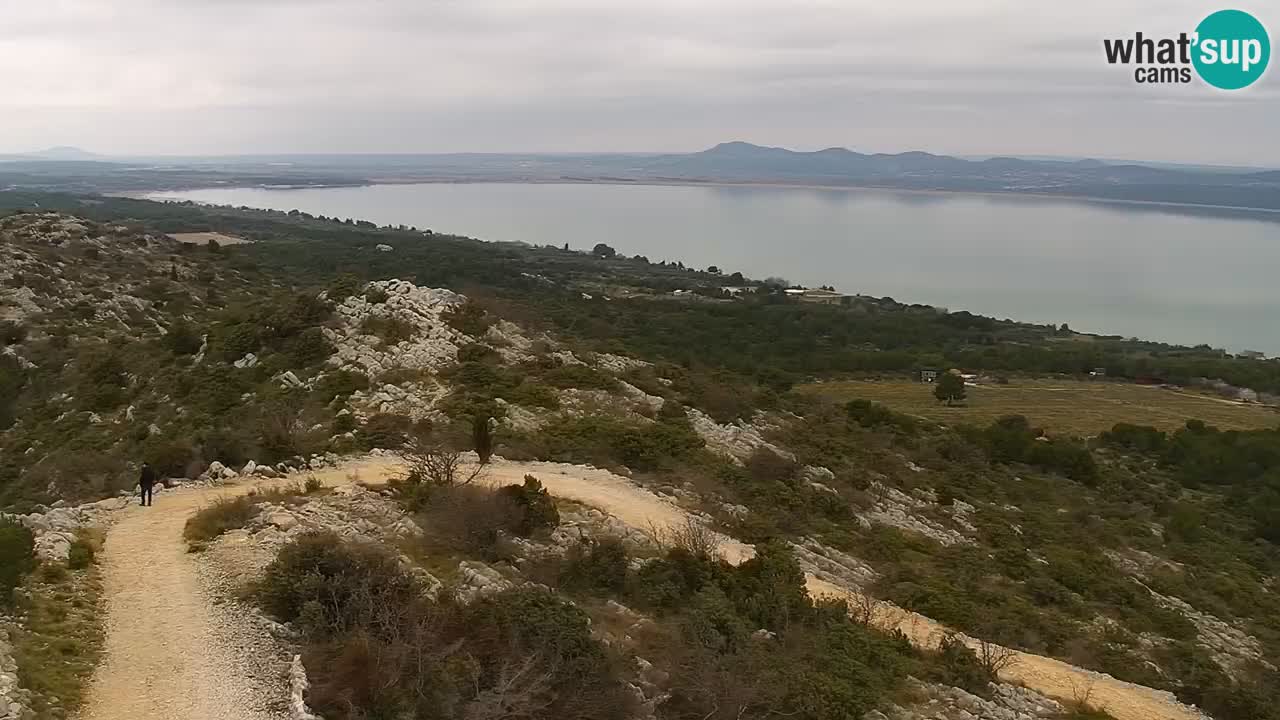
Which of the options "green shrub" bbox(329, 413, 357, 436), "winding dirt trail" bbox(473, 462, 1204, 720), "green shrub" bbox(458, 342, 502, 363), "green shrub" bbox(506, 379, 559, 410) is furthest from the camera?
"green shrub" bbox(458, 342, 502, 363)

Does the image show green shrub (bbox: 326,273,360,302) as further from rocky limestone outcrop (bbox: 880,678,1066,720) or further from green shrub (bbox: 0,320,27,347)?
rocky limestone outcrop (bbox: 880,678,1066,720)

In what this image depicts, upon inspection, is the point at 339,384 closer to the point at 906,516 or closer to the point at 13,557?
the point at 13,557

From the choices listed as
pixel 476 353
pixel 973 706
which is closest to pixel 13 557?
pixel 973 706

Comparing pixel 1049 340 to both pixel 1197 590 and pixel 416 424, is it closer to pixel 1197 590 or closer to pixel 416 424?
pixel 1197 590

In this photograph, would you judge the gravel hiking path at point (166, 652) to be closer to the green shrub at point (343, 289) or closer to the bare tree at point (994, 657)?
the bare tree at point (994, 657)

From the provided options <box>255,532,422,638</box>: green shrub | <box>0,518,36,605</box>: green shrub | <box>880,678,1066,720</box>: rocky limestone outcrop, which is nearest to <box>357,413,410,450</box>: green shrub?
<box>255,532,422,638</box>: green shrub

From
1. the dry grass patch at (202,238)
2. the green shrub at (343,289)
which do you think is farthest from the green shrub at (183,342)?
the dry grass patch at (202,238)

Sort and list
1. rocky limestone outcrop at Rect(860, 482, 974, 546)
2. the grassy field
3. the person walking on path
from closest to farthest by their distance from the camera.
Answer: the person walking on path, rocky limestone outcrop at Rect(860, 482, 974, 546), the grassy field
